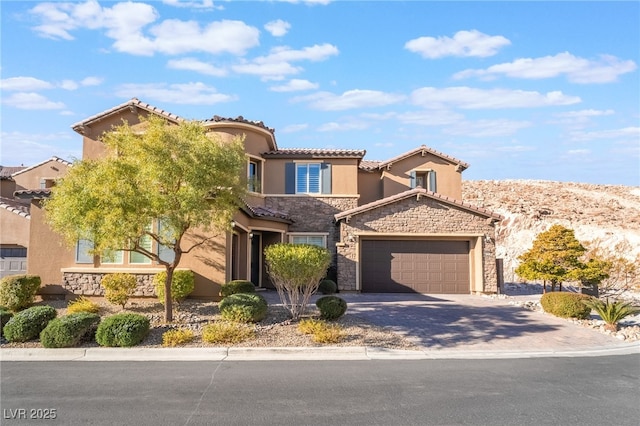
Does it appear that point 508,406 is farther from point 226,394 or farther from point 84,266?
point 84,266

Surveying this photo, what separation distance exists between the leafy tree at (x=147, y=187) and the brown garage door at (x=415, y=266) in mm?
10005

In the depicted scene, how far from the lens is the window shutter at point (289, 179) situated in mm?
21938

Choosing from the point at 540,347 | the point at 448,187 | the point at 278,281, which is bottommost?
the point at 540,347

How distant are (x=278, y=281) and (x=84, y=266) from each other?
8.19m

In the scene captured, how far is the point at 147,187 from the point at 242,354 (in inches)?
185

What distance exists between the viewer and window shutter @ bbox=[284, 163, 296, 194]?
21.9 meters

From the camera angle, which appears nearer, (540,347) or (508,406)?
(508,406)

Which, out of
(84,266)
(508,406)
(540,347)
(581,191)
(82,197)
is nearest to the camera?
(508,406)

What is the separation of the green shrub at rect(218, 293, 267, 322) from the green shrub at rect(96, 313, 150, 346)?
225 cm

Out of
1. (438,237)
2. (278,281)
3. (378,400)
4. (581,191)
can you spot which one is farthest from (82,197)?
(581,191)

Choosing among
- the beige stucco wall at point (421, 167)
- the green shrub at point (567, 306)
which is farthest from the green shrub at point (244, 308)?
the beige stucco wall at point (421, 167)

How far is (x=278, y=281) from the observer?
474 inches

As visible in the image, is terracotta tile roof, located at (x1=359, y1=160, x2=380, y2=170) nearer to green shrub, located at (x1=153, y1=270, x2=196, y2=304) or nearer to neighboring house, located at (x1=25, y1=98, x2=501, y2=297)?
neighboring house, located at (x1=25, y1=98, x2=501, y2=297)

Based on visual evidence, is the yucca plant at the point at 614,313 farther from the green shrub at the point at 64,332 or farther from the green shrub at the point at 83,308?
the green shrub at the point at 83,308
